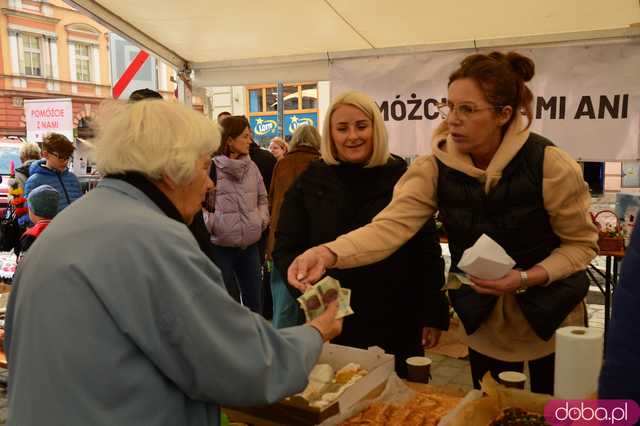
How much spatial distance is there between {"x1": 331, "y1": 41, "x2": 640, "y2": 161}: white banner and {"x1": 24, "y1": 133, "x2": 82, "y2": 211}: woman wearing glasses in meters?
2.69

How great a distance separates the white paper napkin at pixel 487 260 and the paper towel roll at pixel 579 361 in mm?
304

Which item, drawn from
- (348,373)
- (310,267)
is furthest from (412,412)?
(310,267)

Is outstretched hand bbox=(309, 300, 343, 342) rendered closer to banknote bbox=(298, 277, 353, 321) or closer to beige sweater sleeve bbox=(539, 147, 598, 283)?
banknote bbox=(298, 277, 353, 321)

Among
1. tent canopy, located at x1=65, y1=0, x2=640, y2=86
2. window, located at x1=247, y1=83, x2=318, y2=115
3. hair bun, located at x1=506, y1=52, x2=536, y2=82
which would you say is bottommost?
hair bun, located at x1=506, y1=52, x2=536, y2=82

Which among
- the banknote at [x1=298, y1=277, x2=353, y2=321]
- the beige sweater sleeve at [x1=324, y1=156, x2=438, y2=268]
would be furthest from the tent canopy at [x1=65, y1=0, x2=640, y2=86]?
the banknote at [x1=298, y1=277, x2=353, y2=321]

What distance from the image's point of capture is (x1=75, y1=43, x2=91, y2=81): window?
30.3 metres

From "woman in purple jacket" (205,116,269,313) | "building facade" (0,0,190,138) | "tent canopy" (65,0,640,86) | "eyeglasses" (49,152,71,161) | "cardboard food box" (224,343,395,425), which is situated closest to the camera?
"cardboard food box" (224,343,395,425)

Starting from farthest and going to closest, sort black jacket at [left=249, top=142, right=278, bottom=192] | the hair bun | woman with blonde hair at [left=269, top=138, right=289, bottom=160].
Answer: woman with blonde hair at [left=269, top=138, right=289, bottom=160], black jacket at [left=249, top=142, right=278, bottom=192], the hair bun

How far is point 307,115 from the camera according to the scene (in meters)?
22.0

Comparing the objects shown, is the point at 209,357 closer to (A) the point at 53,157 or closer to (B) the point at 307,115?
(A) the point at 53,157

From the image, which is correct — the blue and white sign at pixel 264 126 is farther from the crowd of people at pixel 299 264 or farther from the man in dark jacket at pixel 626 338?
the man in dark jacket at pixel 626 338

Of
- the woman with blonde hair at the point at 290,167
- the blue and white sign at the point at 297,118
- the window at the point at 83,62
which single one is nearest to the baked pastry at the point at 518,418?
the woman with blonde hair at the point at 290,167

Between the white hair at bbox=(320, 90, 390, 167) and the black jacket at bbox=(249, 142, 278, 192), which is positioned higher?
the white hair at bbox=(320, 90, 390, 167)

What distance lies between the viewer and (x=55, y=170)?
530cm
